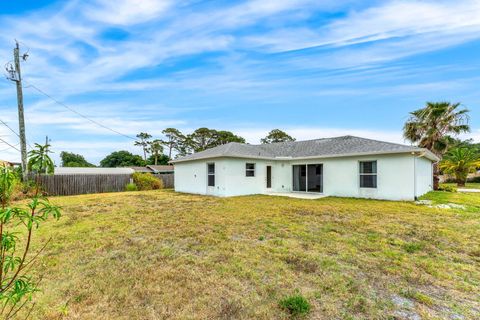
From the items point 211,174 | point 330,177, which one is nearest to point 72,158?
point 211,174

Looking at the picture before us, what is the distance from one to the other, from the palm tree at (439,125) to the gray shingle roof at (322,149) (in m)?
2.14

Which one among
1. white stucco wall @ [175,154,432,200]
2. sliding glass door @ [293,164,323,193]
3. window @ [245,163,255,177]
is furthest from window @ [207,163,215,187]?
sliding glass door @ [293,164,323,193]

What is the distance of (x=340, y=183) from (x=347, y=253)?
8.91m

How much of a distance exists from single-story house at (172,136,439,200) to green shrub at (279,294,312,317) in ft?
32.6

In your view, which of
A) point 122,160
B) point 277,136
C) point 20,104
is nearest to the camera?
point 20,104

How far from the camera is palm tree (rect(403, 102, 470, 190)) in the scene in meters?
14.5

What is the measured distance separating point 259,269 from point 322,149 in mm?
11499

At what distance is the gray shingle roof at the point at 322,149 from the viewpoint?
1118 centimetres

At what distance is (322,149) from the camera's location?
45.5 feet

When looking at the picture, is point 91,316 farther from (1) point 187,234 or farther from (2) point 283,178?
(2) point 283,178

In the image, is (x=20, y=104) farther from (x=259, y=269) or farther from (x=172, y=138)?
(x=172, y=138)

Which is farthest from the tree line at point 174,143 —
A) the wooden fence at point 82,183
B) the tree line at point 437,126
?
the tree line at point 437,126

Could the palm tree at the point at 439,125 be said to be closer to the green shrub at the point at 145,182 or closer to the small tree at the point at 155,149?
the green shrub at the point at 145,182

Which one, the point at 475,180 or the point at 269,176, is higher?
the point at 269,176
